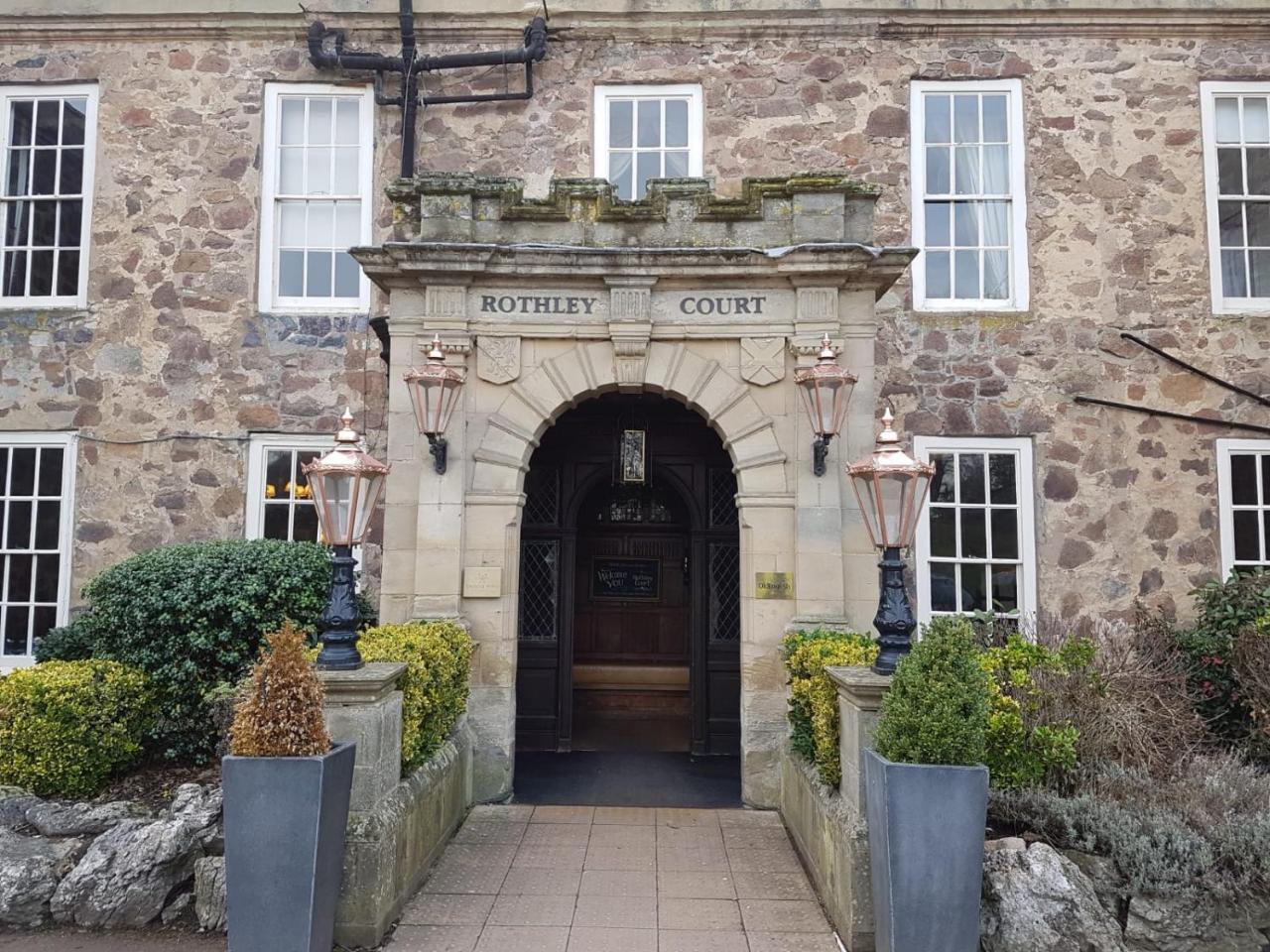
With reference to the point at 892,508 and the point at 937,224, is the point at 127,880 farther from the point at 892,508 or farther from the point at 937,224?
the point at 937,224

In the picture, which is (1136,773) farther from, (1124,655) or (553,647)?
(553,647)

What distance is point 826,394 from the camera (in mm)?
6484

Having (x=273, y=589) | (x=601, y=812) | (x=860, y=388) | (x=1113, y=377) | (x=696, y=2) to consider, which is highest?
(x=696, y=2)

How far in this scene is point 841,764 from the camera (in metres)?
5.26

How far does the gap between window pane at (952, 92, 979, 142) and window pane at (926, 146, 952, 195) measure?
0.73 feet

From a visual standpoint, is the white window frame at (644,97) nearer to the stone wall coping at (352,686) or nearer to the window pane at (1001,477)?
the window pane at (1001,477)

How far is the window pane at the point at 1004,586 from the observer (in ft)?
31.0

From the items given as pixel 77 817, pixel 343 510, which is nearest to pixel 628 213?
pixel 343 510

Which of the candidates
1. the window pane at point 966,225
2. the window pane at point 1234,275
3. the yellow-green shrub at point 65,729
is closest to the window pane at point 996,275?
the window pane at point 966,225

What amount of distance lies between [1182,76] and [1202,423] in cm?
394

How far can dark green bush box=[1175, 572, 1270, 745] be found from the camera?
7.59m

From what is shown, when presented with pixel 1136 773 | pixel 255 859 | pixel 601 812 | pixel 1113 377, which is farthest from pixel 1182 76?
pixel 255 859

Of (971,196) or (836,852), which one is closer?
(836,852)

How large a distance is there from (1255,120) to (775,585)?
8205 mm
